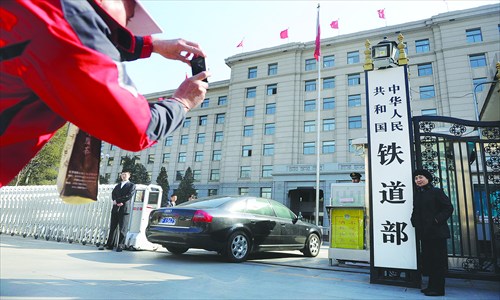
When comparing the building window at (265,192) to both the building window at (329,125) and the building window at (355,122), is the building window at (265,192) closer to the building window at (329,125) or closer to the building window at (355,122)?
the building window at (329,125)

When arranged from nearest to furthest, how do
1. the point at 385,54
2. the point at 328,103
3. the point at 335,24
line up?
the point at 385,54
the point at 335,24
the point at 328,103

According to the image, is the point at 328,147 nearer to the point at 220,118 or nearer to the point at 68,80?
the point at 220,118

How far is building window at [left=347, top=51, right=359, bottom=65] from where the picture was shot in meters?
34.2

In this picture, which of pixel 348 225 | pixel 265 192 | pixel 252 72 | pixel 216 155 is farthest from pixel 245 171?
pixel 348 225

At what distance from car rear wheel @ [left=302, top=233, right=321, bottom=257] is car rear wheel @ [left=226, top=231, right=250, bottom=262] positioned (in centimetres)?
228

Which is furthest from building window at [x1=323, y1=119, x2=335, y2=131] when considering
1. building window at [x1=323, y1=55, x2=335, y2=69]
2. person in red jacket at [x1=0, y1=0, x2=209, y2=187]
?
person in red jacket at [x1=0, y1=0, x2=209, y2=187]

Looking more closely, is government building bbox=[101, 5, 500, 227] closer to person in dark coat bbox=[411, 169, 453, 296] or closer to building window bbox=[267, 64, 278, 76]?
building window bbox=[267, 64, 278, 76]

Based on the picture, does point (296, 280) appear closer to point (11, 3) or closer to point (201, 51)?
point (201, 51)

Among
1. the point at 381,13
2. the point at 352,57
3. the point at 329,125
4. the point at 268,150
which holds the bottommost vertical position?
the point at 268,150

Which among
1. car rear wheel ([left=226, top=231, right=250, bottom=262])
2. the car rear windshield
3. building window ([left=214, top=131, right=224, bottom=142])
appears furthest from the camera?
building window ([left=214, top=131, right=224, bottom=142])

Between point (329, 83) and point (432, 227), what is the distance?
3258 cm

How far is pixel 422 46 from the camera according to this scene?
32188 millimetres

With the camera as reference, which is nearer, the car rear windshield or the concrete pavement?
the concrete pavement

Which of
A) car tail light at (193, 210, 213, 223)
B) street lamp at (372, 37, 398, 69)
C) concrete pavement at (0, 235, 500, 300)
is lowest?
concrete pavement at (0, 235, 500, 300)
